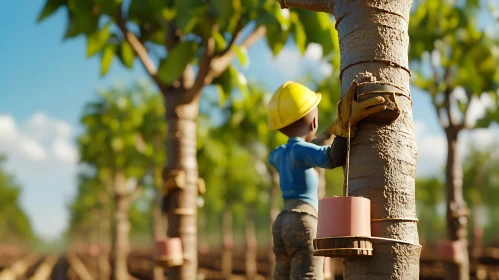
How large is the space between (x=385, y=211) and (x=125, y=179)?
14.0 meters

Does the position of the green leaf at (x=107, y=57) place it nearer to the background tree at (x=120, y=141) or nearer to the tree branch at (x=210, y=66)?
the tree branch at (x=210, y=66)

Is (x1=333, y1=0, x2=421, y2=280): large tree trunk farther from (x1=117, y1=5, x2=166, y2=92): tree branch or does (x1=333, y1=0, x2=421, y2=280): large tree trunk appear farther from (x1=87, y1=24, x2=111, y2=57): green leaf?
(x1=87, y1=24, x2=111, y2=57): green leaf

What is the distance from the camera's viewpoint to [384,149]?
2273 mm

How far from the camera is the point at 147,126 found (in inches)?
521

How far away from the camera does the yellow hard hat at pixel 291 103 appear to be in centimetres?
321

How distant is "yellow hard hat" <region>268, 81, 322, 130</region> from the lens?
3.21m

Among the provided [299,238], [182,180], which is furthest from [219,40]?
[299,238]

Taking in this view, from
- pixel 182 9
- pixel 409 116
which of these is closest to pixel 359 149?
pixel 409 116

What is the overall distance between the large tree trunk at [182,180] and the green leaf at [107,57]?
4.18 feet

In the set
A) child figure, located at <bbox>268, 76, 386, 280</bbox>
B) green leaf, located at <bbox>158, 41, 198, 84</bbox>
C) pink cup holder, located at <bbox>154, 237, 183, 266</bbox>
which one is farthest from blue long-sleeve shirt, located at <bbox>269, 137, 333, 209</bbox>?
pink cup holder, located at <bbox>154, 237, 183, 266</bbox>

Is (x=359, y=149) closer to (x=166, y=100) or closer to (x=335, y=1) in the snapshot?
(x=335, y=1)

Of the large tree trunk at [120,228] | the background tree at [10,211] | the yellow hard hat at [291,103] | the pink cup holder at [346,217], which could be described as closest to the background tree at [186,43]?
the yellow hard hat at [291,103]

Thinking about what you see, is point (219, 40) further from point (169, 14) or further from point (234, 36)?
point (169, 14)

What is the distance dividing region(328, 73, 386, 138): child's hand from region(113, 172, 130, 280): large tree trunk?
38.5ft
